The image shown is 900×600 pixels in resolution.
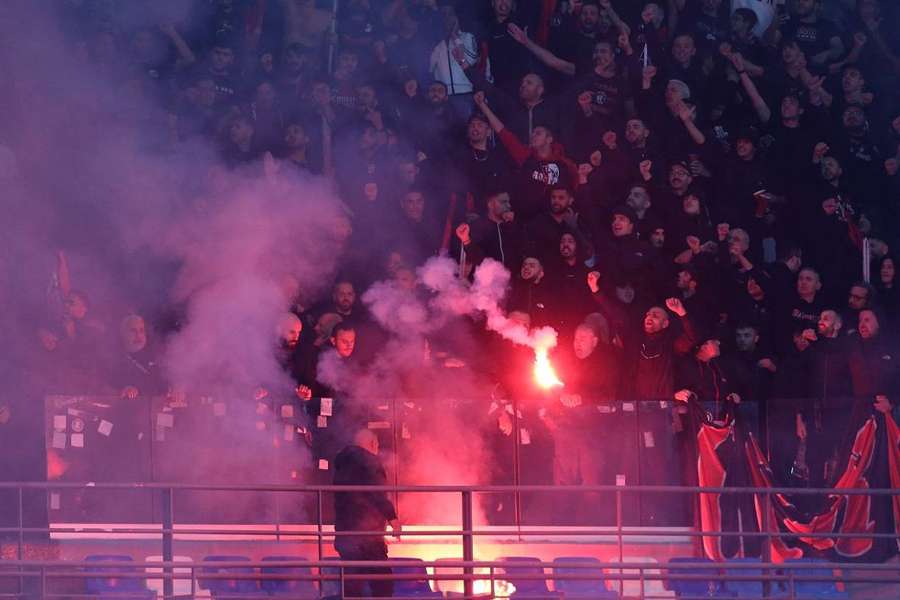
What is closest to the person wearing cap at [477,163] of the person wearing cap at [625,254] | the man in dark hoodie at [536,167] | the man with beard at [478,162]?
the man with beard at [478,162]

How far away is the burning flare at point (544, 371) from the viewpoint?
7.89m

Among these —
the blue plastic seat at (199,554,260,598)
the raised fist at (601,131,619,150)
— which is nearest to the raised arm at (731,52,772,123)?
the raised fist at (601,131,619,150)

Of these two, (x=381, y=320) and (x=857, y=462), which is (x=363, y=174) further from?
(x=857, y=462)

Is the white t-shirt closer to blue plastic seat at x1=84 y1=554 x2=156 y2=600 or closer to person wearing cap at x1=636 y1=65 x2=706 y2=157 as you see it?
person wearing cap at x1=636 y1=65 x2=706 y2=157

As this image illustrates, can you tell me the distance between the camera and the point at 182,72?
898 centimetres

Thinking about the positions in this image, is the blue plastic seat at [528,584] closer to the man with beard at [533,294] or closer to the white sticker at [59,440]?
the man with beard at [533,294]

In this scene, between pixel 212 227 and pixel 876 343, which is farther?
pixel 212 227

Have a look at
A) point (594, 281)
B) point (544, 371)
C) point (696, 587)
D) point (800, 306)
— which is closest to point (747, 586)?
point (696, 587)

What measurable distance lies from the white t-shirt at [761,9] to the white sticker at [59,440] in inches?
238

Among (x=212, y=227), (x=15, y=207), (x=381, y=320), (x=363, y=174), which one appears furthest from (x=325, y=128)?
(x=15, y=207)

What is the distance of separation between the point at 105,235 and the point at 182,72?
1338mm

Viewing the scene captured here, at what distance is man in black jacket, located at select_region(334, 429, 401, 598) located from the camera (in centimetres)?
646

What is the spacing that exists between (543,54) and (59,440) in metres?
4.49

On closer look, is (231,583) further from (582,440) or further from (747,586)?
(747,586)
